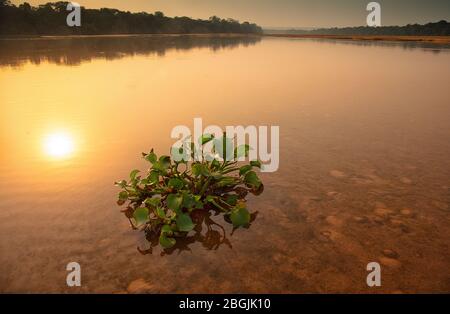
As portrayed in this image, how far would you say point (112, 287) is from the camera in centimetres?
221

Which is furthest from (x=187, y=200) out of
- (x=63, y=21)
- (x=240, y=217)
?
(x=63, y=21)

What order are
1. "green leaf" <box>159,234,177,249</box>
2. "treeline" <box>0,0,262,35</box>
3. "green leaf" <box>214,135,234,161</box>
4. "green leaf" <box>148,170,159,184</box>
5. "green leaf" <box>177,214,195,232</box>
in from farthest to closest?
"treeline" <box>0,0,262,35</box> < "green leaf" <box>214,135,234,161</box> < "green leaf" <box>148,170,159,184</box> < "green leaf" <box>177,214,195,232</box> < "green leaf" <box>159,234,177,249</box>

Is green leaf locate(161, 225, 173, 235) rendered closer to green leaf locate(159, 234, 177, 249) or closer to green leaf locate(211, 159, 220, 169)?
green leaf locate(159, 234, 177, 249)

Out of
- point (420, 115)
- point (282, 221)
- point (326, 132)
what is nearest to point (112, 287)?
point (282, 221)

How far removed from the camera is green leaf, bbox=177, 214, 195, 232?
268cm

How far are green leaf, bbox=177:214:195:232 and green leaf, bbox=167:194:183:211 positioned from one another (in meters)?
0.10

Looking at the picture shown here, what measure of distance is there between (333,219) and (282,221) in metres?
0.48

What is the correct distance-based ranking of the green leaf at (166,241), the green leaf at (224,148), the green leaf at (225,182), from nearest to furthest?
the green leaf at (166,241) < the green leaf at (225,182) < the green leaf at (224,148)

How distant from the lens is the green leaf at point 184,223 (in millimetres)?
2682

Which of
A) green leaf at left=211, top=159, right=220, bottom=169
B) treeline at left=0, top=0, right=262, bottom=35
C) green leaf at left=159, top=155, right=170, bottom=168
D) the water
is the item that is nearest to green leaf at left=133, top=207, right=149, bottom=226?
the water

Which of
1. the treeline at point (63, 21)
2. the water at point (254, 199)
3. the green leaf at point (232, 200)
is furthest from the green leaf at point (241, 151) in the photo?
the treeline at point (63, 21)

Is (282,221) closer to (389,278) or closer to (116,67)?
(389,278)

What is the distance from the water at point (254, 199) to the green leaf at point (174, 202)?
34 centimetres

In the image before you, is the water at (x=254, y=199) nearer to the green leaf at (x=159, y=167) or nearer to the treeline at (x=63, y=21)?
the green leaf at (x=159, y=167)
